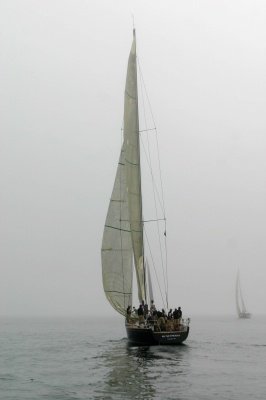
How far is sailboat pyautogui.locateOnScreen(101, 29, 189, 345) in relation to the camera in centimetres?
3912

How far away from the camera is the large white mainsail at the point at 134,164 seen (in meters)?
39.1

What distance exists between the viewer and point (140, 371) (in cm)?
2581

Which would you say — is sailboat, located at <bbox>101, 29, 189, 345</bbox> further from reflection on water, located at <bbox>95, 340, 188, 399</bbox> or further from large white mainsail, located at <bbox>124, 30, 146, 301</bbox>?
reflection on water, located at <bbox>95, 340, 188, 399</bbox>

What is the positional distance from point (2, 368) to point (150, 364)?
7724 millimetres

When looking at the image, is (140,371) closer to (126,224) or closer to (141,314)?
(141,314)

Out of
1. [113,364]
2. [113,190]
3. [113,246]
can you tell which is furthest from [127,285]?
[113,364]

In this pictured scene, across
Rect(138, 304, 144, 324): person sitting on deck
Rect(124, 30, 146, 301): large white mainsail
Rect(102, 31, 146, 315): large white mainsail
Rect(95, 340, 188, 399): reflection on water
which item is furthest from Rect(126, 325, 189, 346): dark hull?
Rect(102, 31, 146, 315): large white mainsail

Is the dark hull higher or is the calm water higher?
the dark hull

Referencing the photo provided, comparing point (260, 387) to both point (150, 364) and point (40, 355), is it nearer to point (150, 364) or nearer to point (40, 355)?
point (150, 364)

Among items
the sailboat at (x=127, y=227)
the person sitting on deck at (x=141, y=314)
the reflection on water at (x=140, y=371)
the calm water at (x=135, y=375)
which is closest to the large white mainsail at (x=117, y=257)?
the sailboat at (x=127, y=227)

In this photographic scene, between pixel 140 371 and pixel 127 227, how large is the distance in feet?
54.9

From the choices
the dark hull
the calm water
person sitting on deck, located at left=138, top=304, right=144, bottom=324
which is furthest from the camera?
person sitting on deck, located at left=138, top=304, right=144, bottom=324

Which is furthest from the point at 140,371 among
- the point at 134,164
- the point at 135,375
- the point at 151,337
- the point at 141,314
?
the point at 134,164

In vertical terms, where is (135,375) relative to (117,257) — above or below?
below
